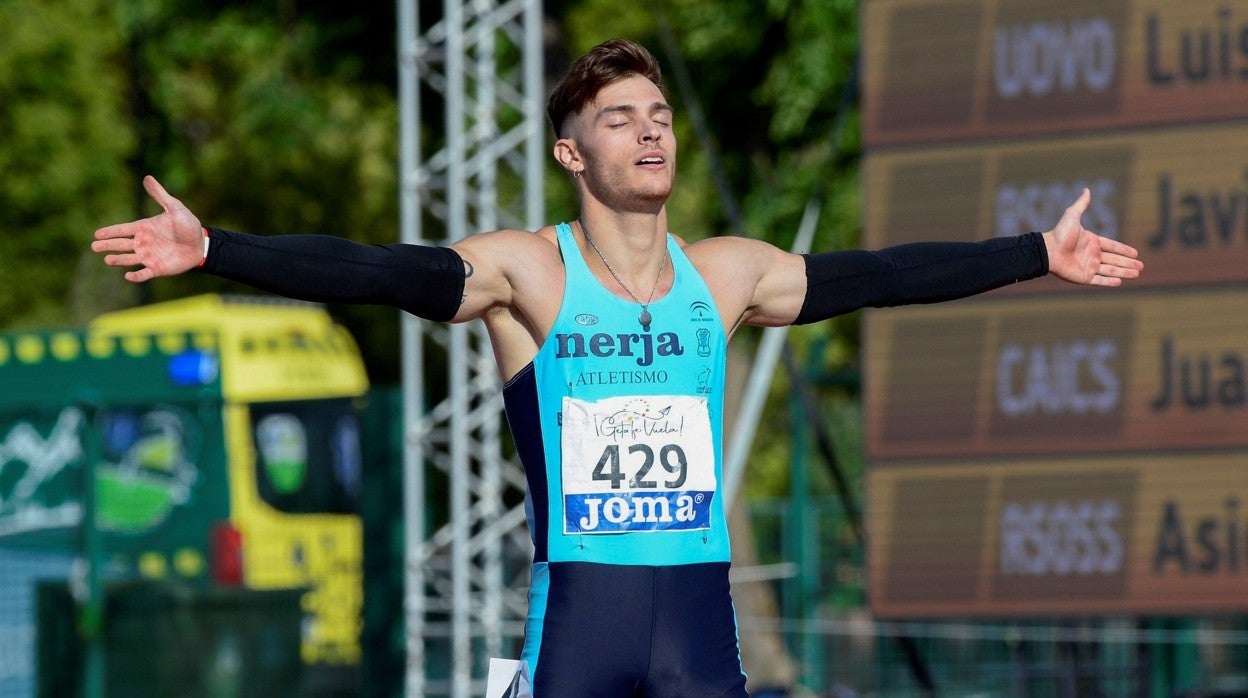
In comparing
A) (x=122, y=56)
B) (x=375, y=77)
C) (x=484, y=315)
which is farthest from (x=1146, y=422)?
(x=122, y=56)

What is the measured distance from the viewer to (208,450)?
12148 millimetres

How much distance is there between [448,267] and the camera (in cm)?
411

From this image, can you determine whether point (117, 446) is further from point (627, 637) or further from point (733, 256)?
point (627, 637)

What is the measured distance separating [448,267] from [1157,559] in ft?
16.5

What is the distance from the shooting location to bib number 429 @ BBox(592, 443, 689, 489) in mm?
4113

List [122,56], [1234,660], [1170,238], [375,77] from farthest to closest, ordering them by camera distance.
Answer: [122,56] < [375,77] < [1234,660] < [1170,238]

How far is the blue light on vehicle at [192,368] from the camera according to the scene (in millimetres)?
14719

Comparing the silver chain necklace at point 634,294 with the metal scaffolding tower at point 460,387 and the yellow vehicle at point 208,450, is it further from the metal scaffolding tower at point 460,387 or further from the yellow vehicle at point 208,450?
the metal scaffolding tower at point 460,387

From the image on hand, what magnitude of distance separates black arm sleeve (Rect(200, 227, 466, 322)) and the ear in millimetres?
333

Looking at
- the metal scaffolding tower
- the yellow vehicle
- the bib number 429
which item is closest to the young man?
the bib number 429

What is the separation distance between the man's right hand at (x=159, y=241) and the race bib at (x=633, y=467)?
0.84 metres

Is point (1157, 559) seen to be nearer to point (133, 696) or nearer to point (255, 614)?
point (255, 614)

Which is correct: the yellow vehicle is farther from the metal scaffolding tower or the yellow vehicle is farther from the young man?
the young man

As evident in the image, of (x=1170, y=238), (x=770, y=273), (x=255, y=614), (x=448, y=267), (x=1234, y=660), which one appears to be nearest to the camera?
(x=448, y=267)
